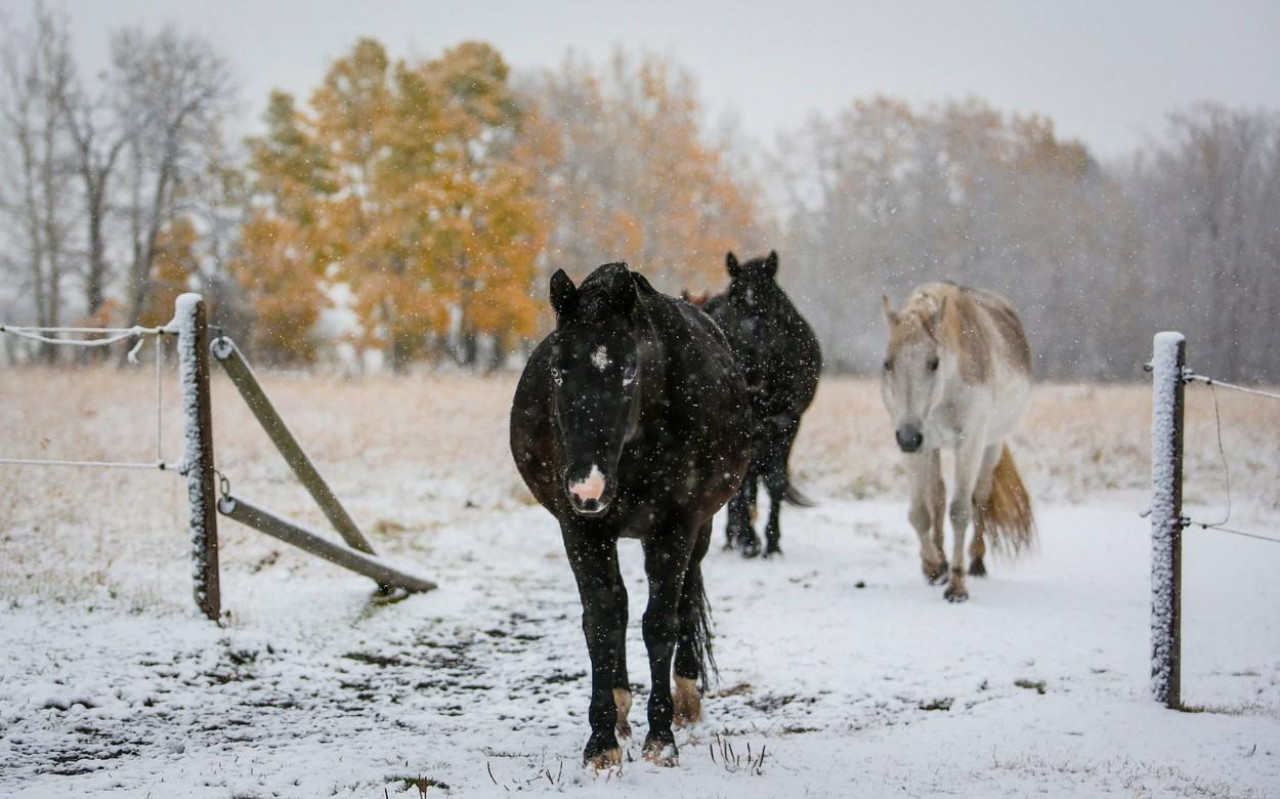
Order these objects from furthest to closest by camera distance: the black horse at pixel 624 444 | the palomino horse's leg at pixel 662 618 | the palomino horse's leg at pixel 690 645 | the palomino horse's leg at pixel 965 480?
the palomino horse's leg at pixel 965 480, the palomino horse's leg at pixel 690 645, the palomino horse's leg at pixel 662 618, the black horse at pixel 624 444

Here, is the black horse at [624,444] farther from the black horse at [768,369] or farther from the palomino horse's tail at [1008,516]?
the palomino horse's tail at [1008,516]

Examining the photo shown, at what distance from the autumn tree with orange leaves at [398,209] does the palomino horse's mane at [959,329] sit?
15879 millimetres

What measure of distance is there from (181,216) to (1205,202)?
22661 mm

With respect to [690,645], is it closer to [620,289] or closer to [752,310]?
[620,289]

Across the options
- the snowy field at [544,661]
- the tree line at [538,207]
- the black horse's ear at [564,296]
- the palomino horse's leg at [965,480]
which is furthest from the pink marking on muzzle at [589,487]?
the tree line at [538,207]

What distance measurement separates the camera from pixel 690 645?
4012 millimetres

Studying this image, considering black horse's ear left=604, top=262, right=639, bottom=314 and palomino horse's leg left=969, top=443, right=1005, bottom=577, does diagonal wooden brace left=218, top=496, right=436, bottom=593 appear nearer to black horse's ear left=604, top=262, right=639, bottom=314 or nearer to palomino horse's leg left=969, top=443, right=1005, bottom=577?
black horse's ear left=604, top=262, right=639, bottom=314

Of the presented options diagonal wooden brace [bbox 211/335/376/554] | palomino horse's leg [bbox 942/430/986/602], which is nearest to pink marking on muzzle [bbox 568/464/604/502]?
diagonal wooden brace [bbox 211/335/376/554]

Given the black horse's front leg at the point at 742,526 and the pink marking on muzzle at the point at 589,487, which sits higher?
the pink marking on muzzle at the point at 589,487

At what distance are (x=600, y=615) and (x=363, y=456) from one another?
930 centimetres

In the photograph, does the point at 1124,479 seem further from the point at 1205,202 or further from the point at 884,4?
the point at 884,4

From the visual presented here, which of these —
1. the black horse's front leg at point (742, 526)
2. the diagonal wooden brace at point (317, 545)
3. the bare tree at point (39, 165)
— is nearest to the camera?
the diagonal wooden brace at point (317, 545)

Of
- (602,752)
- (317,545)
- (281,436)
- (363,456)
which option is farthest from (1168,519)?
(363,456)

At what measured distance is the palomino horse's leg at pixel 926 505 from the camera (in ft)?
22.1
